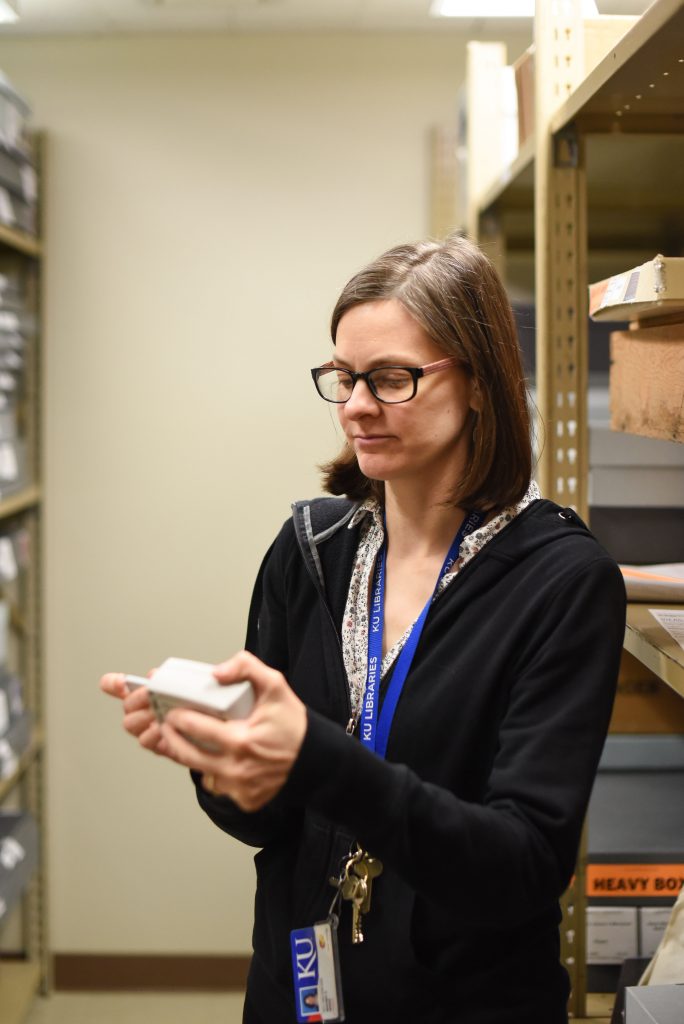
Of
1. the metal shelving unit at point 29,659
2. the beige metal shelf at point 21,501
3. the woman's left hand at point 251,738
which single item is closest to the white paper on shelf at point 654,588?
the woman's left hand at point 251,738

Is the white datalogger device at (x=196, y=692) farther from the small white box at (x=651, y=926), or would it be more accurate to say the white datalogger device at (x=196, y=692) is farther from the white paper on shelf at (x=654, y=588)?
the small white box at (x=651, y=926)

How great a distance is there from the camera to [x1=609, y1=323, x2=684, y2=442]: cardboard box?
3.64 feet

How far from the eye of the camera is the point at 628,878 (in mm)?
1648

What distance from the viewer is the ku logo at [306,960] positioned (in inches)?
40.1

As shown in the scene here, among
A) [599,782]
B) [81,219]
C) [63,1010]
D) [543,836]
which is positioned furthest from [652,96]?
[63,1010]

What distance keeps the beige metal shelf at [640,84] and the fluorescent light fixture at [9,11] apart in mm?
1543

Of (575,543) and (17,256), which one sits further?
(17,256)

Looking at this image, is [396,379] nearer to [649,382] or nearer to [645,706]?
[649,382]

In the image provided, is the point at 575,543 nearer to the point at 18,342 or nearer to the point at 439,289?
the point at 439,289

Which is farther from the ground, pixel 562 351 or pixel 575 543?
pixel 562 351

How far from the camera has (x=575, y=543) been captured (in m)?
0.98

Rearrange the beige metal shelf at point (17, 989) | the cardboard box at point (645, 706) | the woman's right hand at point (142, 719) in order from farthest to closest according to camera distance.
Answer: the beige metal shelf at point (17, 989)
the cardboard box at point (645, 706)
the woman's right hand at point (142, 719)

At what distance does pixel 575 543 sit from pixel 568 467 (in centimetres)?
54

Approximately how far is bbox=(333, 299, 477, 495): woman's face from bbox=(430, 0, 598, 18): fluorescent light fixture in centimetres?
173
